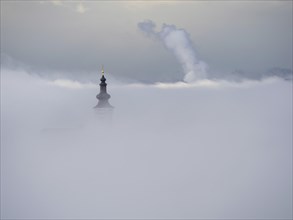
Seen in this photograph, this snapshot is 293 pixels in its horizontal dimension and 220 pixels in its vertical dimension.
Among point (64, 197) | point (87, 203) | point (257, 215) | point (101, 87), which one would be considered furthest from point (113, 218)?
point (101, 87)

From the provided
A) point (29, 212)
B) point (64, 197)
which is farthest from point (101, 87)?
point (29, 212)

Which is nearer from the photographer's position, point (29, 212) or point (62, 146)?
point (29, 212)

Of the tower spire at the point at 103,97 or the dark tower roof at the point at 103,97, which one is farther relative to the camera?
the dark tower roof at the point at 103,97

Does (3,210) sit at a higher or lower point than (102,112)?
lower

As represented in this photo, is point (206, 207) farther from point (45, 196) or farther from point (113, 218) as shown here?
point (45, 196)

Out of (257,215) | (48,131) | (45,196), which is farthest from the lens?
(48,131)

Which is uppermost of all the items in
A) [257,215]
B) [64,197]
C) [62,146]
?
[62,146]

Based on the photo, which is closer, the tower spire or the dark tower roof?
the tower spire

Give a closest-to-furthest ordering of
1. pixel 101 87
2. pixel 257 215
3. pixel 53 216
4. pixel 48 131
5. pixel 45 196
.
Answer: pixel 257 215 → pixel 53 216 → pixel 45 196 → pixel 101 87 → pixel 48 131

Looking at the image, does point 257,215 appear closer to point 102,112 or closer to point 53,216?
point 53,216
